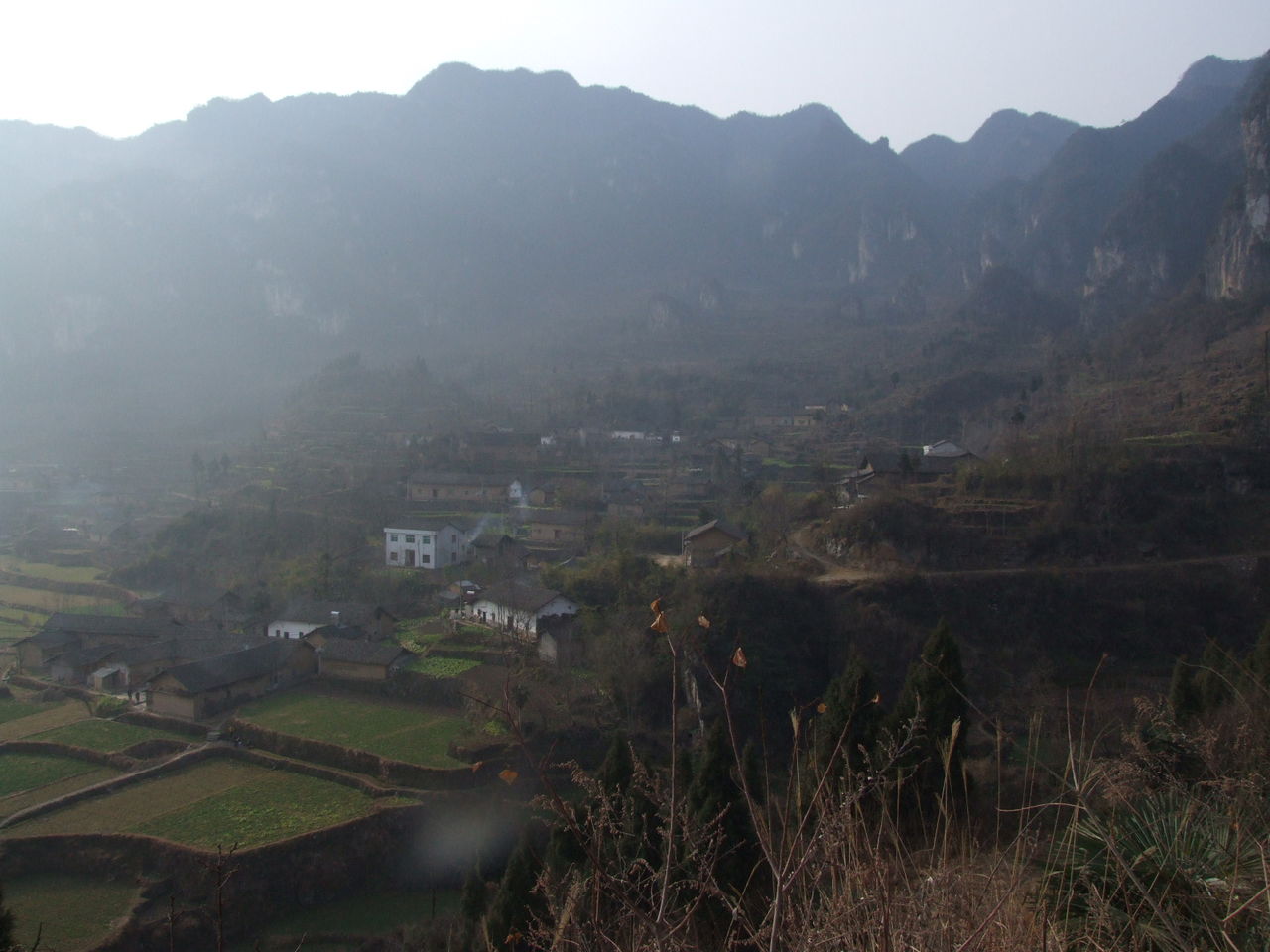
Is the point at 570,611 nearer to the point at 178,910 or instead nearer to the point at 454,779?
the point at 454,779

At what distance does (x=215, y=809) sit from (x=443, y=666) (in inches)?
245

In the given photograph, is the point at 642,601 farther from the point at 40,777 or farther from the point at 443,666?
the point at 40,777

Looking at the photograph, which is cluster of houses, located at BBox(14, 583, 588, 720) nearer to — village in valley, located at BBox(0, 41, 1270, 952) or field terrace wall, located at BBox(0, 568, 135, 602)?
village in valley, located at BBox(0, 41, 1270, 952)

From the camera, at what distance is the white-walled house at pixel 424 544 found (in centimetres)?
2852

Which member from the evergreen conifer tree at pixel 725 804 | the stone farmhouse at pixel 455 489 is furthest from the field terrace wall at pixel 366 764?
the stone farmhouse at pixel 455 489

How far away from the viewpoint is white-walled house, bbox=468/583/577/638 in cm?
2092

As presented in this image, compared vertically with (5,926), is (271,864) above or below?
below

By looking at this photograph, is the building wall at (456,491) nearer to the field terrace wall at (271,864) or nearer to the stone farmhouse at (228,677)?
the stone farmhouse at (228,677)

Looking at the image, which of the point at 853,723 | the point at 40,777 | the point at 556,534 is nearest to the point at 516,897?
the point at 853,723

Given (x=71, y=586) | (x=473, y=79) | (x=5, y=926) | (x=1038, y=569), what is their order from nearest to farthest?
(x=5, y=926), (x=1038, y=569), (x=71, y=586), (x=473, y=79)

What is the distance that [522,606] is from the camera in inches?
831

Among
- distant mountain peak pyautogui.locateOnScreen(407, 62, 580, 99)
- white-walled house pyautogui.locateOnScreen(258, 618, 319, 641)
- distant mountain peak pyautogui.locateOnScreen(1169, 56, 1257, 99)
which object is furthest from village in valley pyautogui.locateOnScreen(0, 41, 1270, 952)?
distant mountain peak pyautogui.locateOnScreen(407, 62, 580, 99)

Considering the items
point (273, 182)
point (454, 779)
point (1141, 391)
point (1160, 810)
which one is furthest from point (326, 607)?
point (273, 182)

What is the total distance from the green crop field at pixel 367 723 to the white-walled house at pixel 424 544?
30.3 feet
